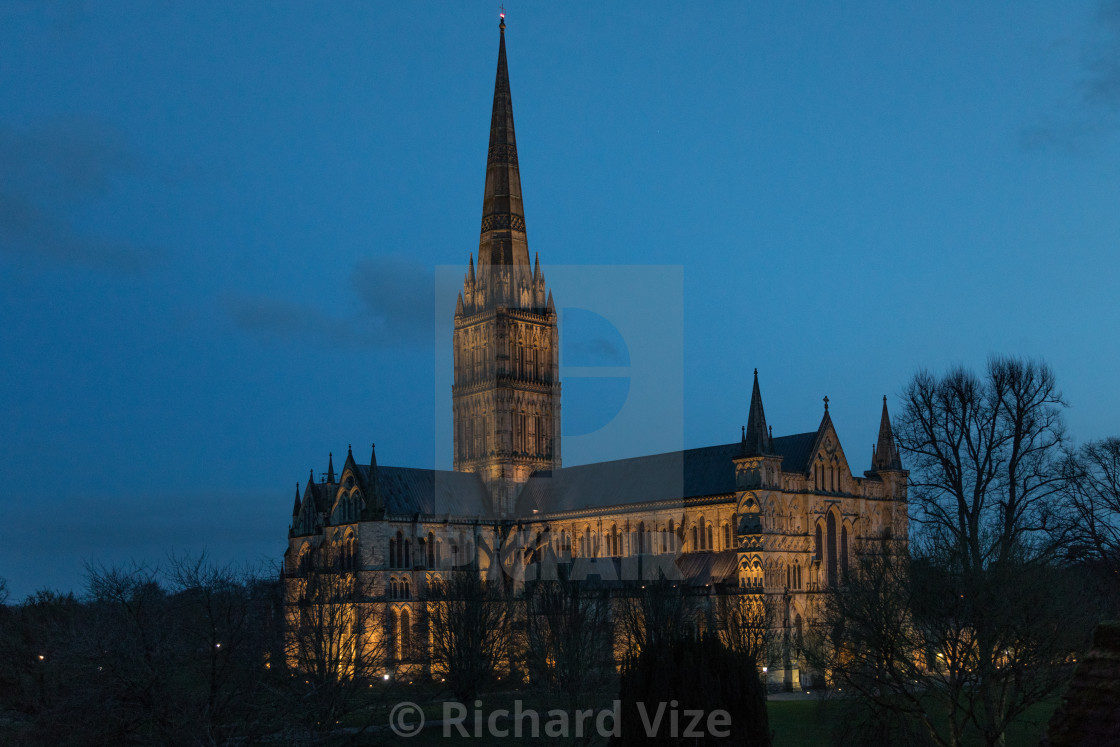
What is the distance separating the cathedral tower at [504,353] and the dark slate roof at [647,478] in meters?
3.76

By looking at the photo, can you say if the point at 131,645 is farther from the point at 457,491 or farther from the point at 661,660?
the point at 457,491

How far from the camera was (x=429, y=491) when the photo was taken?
9200 centimetres

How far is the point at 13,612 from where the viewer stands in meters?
82.7

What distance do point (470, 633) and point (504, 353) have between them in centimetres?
4288

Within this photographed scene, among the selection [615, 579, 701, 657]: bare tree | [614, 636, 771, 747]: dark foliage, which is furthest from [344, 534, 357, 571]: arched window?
[614, 636, 771, 747]: dark foliage

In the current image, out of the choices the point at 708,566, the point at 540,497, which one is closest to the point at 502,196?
the point at 540,497

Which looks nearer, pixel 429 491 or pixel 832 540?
pixel 832 540

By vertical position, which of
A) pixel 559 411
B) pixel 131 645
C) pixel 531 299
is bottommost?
pixel 131 645

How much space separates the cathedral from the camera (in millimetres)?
72688

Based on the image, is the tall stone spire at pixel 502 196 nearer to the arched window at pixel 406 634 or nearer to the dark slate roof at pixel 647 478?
the dark slate roof at pixel 647 478

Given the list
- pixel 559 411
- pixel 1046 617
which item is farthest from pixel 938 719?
pixel 559 411

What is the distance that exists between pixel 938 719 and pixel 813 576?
69.9ft

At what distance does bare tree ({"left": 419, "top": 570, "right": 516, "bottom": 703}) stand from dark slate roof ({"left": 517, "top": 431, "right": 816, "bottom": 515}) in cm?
1542

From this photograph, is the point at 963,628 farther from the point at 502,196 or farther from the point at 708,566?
the point at 502,196
